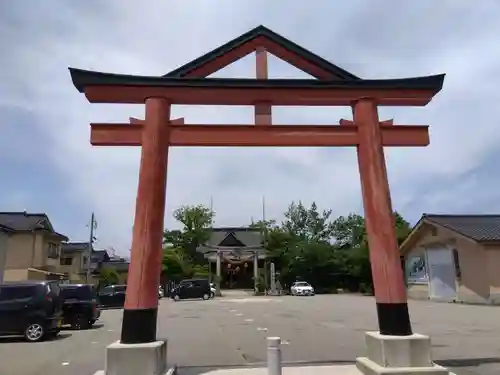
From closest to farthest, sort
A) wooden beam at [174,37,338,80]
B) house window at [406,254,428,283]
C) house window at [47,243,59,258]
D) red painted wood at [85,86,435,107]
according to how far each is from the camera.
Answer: red painted wood at [85,86,435,107] < wooden beam at [174,37,338,80] < house window at [406,254,428,283] < house window at [47,243,59,258]

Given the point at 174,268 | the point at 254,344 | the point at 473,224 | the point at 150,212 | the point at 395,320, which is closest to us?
the point at 395,320

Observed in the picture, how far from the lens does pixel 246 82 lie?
8305 millimetres

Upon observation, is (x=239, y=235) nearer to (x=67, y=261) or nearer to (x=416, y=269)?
(x=67, y=261)

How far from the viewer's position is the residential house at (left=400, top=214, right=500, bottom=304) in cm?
2669

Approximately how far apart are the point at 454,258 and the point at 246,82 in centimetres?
2590

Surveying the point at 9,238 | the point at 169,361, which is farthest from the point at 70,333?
the point at 9,238

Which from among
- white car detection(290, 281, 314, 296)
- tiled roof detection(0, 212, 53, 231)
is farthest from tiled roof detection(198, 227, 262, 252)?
tiled roof detection(0, 212, 53, 231)

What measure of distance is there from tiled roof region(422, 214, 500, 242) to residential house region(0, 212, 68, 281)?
98.3 ft

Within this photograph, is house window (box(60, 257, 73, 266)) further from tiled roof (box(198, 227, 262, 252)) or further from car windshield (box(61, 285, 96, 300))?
car windshield (box(61, 285, 96, 300))

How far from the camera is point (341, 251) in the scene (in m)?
51.5

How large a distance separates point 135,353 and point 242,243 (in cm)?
5166

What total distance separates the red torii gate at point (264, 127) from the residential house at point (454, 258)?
21822 mm

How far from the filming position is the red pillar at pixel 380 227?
729cm

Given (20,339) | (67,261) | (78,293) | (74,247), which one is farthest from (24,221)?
(20,339)
